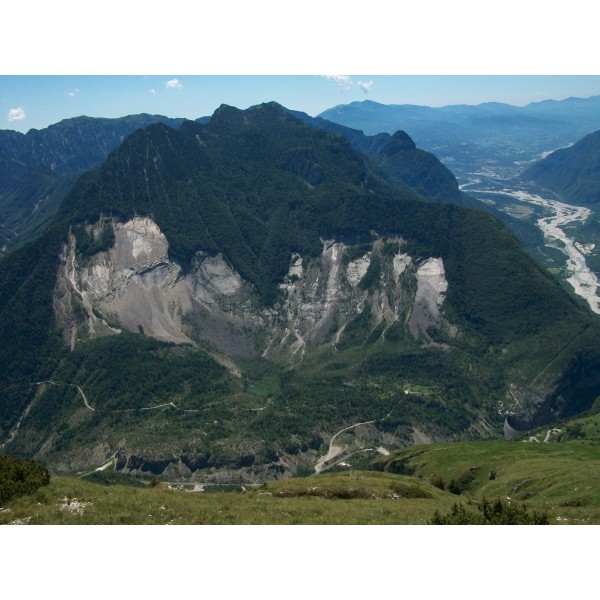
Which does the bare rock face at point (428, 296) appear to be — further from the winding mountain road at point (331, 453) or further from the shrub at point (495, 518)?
the shrub at point (495, 518)

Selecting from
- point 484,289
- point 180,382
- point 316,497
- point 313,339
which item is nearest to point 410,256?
point 484,289

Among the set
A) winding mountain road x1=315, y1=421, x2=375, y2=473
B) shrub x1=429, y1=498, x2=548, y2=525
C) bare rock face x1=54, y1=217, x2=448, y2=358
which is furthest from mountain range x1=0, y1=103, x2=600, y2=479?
shrub x1=429, y1=498, x2=548, y2=525

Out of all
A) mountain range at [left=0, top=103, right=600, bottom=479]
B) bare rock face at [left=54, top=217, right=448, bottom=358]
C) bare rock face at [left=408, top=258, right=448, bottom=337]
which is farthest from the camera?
bare rock face at [left=54, top=217, right=448, bottom=358]

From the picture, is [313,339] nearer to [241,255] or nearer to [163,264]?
[241,255]

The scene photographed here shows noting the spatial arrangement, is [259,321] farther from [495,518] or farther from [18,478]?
[495,518]

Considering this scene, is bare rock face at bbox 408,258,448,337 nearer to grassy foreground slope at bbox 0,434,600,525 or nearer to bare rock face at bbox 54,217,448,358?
bare rock face at bbox 54,217,448,358

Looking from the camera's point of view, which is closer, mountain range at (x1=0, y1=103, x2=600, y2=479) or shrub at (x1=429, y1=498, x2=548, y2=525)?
shrub at (x1=429, y1=498, x2=548, y2=525)

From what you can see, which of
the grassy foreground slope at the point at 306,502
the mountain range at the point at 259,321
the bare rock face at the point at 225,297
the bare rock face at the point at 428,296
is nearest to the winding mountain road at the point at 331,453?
the mountain range at the point at 259,321
